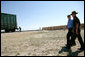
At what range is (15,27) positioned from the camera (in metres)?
29.1

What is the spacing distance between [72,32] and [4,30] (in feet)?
71.5

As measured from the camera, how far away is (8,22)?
2711 centimetres

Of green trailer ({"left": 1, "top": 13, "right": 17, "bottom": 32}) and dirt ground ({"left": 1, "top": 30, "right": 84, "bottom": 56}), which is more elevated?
green trailer ({"left": 1, "top": 13, "right": 17, "bottom": 32})

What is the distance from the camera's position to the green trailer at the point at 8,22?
84.8 ft

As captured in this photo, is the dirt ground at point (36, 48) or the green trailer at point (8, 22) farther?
the green trailer at point (8, 22)

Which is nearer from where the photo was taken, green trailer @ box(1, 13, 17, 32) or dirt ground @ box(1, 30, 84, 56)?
dirt ground @ box(1, 30, 84, 56)

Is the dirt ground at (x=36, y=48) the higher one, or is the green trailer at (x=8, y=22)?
the green trailer at (x=8, y=22)

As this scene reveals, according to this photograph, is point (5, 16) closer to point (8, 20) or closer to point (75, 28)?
point (8, 20)

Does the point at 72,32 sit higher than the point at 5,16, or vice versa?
the point at 5,16

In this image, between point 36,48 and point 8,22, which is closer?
point 36,48

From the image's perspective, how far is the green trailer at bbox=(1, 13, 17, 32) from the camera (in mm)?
25859

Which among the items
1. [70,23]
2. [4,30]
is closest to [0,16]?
[4,30]

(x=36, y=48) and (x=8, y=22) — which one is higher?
(x=8, y=22)

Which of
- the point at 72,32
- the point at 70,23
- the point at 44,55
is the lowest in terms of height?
the point at 44,55
